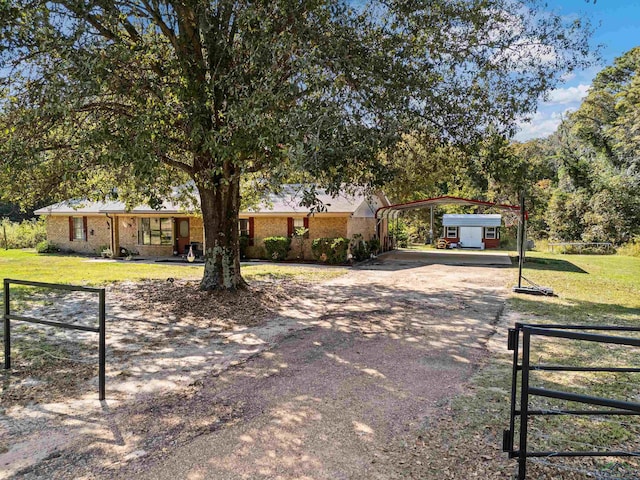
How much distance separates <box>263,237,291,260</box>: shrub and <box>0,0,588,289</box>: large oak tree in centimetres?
1017

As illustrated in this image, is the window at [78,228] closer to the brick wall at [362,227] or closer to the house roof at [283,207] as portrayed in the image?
the house roof at [283,207]

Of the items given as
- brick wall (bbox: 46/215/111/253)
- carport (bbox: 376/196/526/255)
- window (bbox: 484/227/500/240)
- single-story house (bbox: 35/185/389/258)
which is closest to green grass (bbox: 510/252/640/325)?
carport (bbox: 376/196/526/255)

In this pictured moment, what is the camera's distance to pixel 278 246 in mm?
19781

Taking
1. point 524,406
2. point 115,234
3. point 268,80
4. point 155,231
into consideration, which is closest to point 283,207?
point 155,231

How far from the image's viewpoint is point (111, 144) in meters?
6.72

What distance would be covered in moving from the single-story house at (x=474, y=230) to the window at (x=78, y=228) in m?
25.4

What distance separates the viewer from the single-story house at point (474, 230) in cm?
3372

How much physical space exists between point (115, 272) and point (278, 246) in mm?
6916

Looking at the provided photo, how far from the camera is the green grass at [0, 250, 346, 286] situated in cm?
1388

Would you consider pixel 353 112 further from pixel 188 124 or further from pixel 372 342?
pixel 372 342

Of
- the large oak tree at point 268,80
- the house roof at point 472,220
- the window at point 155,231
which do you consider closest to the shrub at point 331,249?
the window at point 155,231

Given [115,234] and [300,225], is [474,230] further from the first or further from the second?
A: [115,234]

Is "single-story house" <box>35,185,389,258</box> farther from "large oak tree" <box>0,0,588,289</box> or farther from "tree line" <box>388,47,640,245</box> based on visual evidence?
"large oak tree" <box>0,0,588,289</box>

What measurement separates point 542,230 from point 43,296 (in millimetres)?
36246
